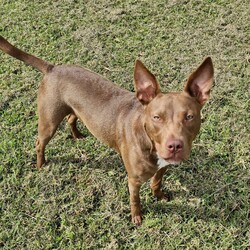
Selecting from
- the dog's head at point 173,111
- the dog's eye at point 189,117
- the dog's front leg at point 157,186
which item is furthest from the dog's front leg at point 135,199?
the dog's eye at point 189,117

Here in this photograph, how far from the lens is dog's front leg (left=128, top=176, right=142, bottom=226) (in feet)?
13.3

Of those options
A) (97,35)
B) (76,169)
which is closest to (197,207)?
(76,169)

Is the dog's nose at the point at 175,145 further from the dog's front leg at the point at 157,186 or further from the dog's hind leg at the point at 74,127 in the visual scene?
the dog's hind leg at the point at 74,127

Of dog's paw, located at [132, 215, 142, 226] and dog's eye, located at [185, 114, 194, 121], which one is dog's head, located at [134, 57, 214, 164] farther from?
dog's paw, located at [132, 215, 142, 226]

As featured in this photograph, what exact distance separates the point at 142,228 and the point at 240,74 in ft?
9.40

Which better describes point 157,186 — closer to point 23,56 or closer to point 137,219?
point 137,219

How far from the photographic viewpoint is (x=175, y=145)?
3178mm

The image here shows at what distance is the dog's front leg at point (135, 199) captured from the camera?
4.06 m

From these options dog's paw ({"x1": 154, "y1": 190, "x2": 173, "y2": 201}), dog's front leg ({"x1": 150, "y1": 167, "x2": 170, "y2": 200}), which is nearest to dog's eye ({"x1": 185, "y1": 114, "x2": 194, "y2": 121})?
dog's front leg ({"x1": 150, "y1": 167, "x2": 170, "y2": 200})

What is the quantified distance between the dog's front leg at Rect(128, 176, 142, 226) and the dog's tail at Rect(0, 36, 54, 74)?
5.11 ft

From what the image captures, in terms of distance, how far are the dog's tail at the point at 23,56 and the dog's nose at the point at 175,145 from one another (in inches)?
72.7

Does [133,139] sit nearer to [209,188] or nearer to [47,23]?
[209,188]

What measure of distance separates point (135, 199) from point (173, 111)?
54.0 inches

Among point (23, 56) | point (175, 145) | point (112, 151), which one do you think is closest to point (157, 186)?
point (112, 151)
